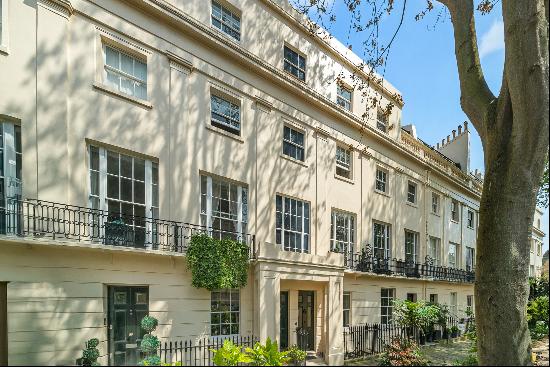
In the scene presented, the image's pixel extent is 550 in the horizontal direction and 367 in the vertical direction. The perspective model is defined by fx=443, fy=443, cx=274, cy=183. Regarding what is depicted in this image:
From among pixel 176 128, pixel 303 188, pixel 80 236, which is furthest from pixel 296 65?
pixel 80 236

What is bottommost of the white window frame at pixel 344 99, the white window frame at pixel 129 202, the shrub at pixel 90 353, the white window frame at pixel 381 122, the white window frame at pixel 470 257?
the white window frame at pixel 470 257

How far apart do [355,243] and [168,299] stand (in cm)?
1090

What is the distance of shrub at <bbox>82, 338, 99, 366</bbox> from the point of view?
9.95m

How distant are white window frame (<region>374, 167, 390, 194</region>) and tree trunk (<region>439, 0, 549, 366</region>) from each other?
15.7 m

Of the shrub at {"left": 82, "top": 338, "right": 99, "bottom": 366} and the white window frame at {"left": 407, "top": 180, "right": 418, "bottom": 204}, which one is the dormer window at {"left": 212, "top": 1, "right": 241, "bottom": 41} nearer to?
the shrub at {"left": 82, "top": 338, "right": 99, "bottom": 366}

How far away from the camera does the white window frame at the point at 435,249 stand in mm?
28264

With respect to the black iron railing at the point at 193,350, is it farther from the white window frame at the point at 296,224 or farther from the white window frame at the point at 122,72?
the white window frame at the point at 122,72

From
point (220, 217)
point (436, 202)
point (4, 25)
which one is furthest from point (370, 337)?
point (4, 25)

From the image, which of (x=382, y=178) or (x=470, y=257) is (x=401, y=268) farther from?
(x=470, y=257)

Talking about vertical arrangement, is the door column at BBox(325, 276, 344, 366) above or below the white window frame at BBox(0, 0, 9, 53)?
below

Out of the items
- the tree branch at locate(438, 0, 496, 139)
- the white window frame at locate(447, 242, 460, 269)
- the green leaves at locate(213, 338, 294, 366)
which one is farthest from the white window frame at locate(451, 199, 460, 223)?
the green leaves at locate(213, 338, 294, 366)

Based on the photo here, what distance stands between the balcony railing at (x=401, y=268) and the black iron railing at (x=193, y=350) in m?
7.40

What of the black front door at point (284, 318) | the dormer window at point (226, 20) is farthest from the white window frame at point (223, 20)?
the black front door at point (284, 318)

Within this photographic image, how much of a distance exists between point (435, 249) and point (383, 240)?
7548 millimetres
